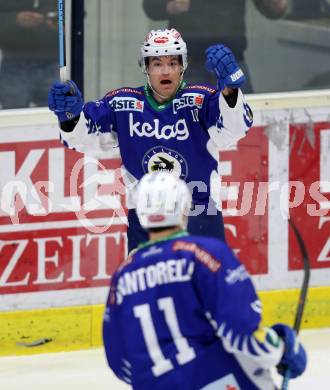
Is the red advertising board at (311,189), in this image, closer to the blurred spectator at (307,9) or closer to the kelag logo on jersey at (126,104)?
the blurred spectator at (307,9)

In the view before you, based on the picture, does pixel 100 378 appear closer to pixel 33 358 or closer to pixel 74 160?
pixel 33 358

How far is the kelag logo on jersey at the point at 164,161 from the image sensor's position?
219 inches

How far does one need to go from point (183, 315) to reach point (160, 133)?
192cm

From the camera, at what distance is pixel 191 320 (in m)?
3.74

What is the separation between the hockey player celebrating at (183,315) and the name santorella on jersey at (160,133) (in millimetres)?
1643

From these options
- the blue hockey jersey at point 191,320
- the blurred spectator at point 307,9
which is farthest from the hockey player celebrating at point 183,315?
the blurred spectator at point 307,9

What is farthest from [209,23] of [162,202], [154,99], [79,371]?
[162,202]

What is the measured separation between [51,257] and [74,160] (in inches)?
19.1

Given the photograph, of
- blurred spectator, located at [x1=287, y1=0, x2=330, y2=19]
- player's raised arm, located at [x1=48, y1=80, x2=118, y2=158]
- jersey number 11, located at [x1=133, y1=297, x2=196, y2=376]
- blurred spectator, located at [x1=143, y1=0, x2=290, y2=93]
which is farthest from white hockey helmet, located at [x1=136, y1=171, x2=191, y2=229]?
blurred spectator, located at [x1=287, y1=0, x2=330, y2=19]

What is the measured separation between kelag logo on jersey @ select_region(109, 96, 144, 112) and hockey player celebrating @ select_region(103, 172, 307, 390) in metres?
1.70

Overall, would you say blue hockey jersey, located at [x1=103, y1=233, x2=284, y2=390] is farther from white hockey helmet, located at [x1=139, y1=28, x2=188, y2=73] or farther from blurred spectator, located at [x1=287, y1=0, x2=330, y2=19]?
blurred spectator, located at [x1=287, y1=0, x2=330, y2=19]

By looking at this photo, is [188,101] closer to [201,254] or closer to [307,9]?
[307,9]

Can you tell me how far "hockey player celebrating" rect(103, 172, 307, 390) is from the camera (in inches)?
146

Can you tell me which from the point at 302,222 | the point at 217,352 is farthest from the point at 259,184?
the point at 217,352
